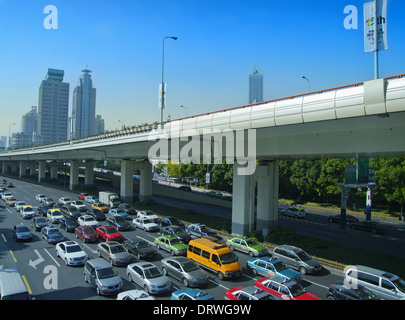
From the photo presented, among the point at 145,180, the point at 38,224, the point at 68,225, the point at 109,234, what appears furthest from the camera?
the point at 145,180

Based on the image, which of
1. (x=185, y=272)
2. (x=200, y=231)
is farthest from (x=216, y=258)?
(x=200, y=231)

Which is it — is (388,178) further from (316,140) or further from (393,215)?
(316,140)

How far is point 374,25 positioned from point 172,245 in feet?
55.7

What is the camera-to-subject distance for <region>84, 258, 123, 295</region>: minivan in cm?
1323

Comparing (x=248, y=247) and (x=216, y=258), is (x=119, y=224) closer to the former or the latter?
(x=248, y=247)

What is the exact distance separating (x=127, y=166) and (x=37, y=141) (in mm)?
184003

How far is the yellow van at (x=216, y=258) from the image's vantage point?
15789 millimetres

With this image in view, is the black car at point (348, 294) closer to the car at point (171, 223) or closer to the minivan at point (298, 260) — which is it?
the minivan at point (298, 260)

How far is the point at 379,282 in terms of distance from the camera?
1373 centimetres

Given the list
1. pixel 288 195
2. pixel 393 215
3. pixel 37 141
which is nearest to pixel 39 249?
pixel 393 215

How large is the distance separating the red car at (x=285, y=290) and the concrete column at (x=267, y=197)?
12460 millimetres

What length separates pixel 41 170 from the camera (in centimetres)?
8219

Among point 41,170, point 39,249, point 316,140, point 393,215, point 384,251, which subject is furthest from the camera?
point 41,170

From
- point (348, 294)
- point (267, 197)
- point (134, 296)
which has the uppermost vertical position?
point (267, 197)
